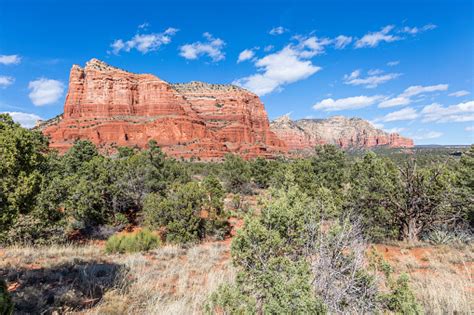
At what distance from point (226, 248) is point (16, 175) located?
771 centimetres

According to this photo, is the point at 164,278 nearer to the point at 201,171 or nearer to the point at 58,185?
the point at 58,185

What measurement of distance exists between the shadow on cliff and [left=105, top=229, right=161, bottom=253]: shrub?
2313 millimetres

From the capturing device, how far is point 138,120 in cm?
9488

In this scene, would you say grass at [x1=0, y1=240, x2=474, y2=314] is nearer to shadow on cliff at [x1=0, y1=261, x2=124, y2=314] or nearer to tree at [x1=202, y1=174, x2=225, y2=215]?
shadow on cliff at [x1=0, y1=261, x2=124, y2=314]

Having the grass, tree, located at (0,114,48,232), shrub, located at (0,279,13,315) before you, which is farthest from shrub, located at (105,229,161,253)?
shrub, located at (0,279,13,315)

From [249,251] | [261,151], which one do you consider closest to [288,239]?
[249,251]

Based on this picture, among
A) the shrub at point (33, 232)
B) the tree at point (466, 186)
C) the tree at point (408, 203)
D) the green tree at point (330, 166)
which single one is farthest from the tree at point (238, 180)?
the tree at point (466, 186)

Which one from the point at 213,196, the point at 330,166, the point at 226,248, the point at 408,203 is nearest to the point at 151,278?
the point at 226,248

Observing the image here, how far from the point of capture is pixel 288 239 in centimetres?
370

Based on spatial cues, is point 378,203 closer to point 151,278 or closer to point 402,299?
point 402,299

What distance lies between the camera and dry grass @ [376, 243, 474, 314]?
13.2ft

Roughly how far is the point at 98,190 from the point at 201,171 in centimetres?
3109

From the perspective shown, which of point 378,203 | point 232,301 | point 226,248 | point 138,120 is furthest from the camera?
point 138,120

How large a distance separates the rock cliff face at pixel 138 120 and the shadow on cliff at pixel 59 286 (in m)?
75.6
